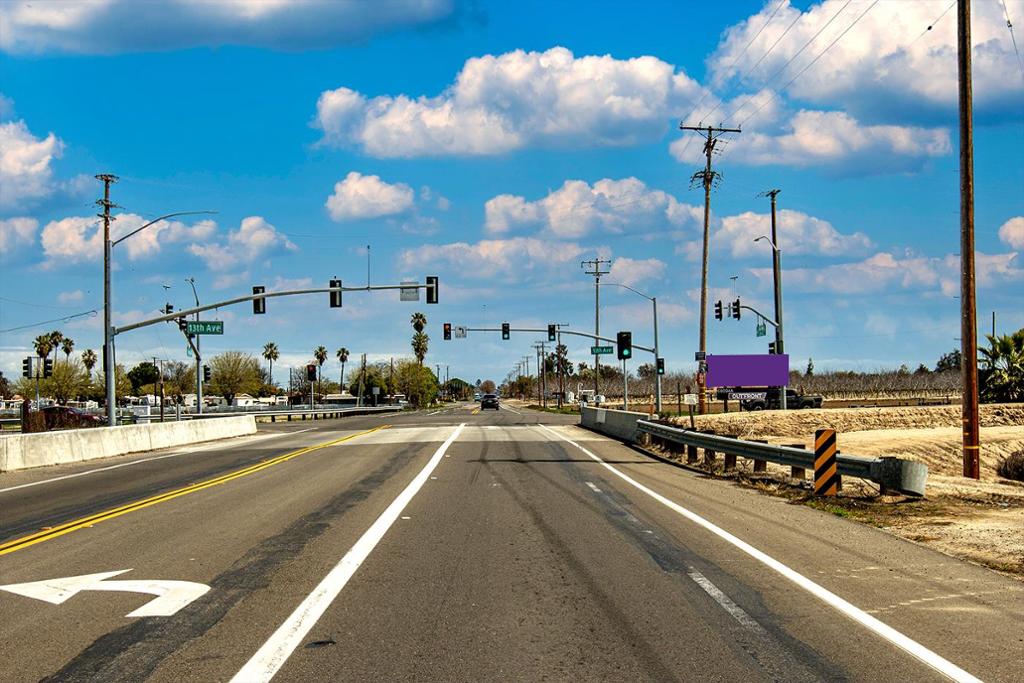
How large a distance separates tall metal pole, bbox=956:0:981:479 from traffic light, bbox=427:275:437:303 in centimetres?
2246

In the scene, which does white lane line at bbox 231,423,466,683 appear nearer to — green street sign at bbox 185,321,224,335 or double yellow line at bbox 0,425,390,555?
double yellow line at bbox 0,425,390,555

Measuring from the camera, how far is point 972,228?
21109 millimetres

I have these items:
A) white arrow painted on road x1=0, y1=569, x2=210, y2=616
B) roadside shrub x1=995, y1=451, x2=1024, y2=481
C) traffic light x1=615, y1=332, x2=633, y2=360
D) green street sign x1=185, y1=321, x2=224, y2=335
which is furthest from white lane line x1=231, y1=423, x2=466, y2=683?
traffic light x1=615, y1=332, x2=633, y2=360

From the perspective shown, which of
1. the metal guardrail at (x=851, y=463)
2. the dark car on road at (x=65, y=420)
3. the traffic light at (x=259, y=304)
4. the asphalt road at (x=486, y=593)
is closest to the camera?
the asphalt road at (x=486, y=593)

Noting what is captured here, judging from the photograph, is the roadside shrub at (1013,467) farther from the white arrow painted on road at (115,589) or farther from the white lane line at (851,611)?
the white arrow painted on road at (115,589)

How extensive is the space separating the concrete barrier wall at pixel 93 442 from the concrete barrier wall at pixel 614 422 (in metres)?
17.8

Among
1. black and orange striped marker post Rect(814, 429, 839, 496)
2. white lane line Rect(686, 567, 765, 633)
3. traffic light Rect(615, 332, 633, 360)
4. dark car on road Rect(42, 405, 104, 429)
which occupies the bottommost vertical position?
dark car on road Rect(42, 405, 104, 429)

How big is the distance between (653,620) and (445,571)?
2.74 m

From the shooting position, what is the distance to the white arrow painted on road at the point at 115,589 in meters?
8.08

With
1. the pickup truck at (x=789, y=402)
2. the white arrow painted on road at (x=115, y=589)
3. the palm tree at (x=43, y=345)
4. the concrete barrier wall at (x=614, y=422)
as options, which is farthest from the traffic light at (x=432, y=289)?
the palm tree at (x=43, y=345)

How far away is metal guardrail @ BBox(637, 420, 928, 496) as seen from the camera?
49.9ft

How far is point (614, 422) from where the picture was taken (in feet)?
137

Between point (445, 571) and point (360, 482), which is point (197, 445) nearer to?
point (360, 482)

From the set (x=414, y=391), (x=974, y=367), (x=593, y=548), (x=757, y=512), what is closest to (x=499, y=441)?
(x=974, y=367)
